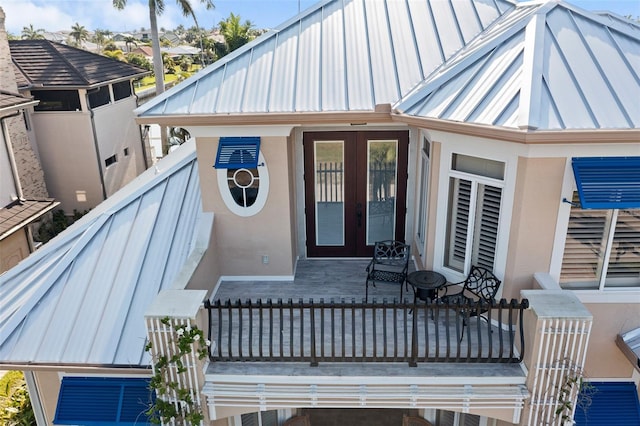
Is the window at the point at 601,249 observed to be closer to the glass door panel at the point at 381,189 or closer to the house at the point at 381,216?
the house at the point at 381,216

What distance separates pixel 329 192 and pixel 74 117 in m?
16.4

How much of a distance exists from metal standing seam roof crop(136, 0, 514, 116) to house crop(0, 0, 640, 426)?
1.5 inches

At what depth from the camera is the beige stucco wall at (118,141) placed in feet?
71.5

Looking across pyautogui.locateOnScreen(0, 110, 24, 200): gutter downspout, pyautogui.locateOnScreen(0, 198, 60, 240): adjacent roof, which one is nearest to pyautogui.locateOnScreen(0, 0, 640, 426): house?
pyautogui.locateOnScreen(0, 198, 60, 240): adjacent roof

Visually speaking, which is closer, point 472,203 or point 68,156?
point 472,203

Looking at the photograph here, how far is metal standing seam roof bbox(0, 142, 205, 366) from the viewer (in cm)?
674

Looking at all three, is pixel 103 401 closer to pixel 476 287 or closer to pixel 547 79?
pixel 476 287

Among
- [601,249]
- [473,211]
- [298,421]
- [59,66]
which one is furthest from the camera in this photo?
[59,66]

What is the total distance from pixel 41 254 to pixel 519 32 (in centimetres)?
901

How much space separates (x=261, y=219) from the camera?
816cm

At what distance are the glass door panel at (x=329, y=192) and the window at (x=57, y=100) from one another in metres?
16.2

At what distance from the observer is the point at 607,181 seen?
5.78m

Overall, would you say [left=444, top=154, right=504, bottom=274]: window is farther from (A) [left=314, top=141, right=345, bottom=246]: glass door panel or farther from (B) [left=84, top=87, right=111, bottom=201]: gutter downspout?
(B) [left=84, top=87, right=111, bottom=201]: gutter downspout

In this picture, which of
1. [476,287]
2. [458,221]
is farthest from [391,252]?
[476,287]
